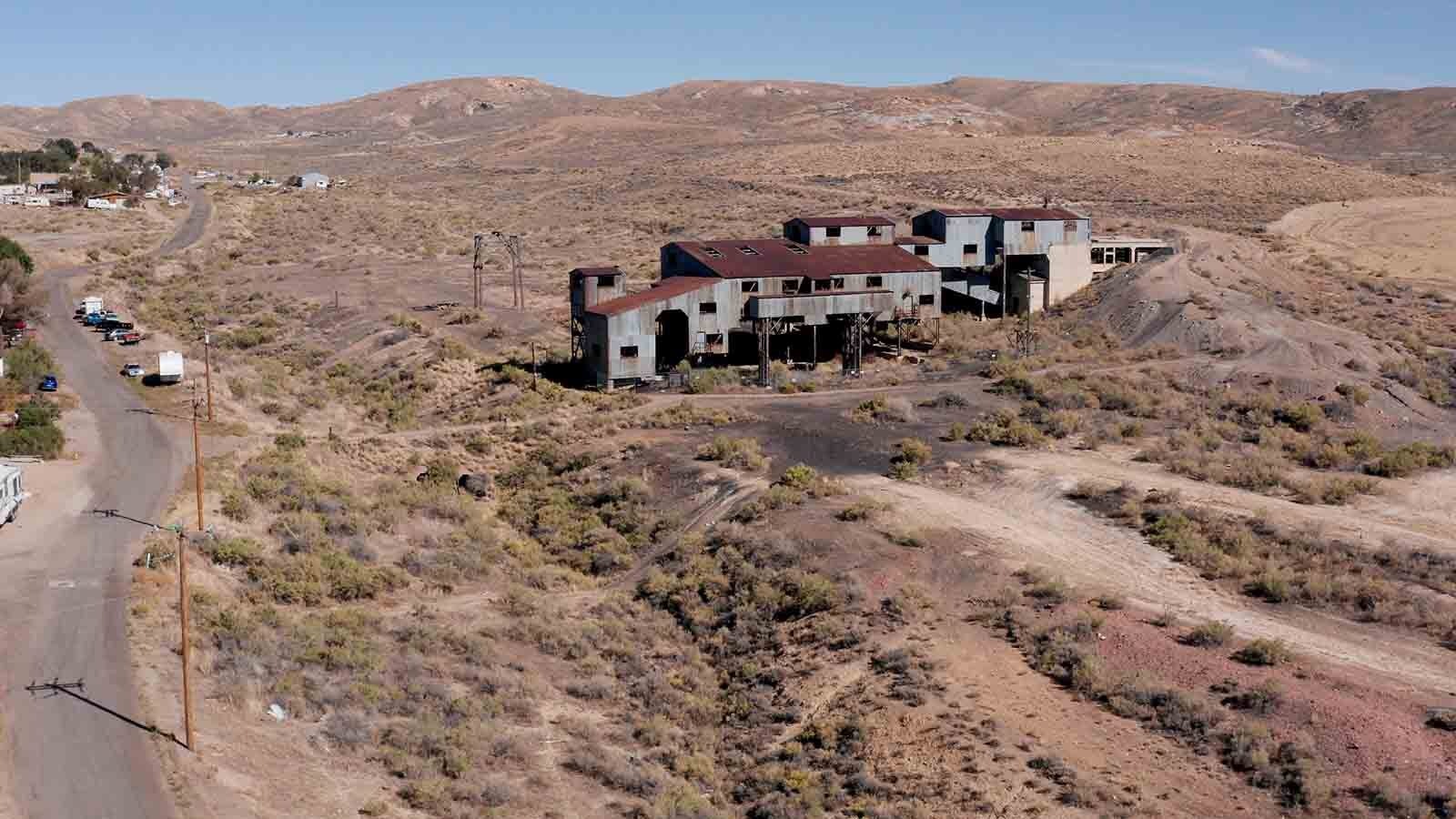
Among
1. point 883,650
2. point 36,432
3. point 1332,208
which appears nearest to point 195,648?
point 883,650

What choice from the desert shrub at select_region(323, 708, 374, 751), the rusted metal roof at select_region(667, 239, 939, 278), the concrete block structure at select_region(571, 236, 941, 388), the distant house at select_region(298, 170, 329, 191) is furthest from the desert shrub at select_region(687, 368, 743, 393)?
the distant house at select_region(298, 170, 329, 191)

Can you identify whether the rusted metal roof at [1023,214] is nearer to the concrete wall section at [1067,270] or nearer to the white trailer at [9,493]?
the concrete wall section at [1067,270]

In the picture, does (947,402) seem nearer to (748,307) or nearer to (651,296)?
(748,307)

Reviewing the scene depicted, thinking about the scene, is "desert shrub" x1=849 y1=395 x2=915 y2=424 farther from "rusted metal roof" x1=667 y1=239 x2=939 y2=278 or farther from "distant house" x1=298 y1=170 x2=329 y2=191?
"distant house" x1=298 y1=170 x2=329 y2=191

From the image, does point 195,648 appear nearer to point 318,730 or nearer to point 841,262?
point 318,730

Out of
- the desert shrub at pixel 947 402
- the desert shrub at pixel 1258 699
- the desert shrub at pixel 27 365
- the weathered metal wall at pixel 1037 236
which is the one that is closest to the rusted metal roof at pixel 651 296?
the desert shrub at pixel 947 402

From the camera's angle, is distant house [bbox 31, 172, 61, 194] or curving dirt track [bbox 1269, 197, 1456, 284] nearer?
curving dirt track [bbox 1269, 197, 1456, 284]
